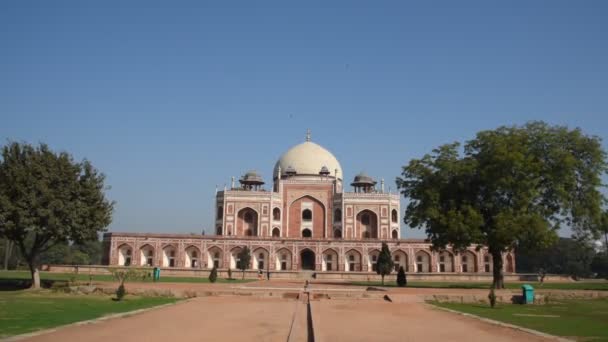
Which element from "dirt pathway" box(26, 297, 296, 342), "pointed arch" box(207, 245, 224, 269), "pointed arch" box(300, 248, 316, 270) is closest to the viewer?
"dirt pathway" box(26, 297, 296, 342)

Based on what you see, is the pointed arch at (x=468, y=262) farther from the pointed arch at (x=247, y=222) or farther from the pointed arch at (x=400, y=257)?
the pointed arch at (x=247, y=222)

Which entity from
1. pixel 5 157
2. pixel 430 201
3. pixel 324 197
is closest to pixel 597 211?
pixel 430 201

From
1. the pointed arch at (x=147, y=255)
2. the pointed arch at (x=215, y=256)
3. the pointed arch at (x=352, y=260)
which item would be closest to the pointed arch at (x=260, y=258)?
the pointed arch at (x=215, y=256)

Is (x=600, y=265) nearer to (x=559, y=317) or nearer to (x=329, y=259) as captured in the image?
(x=329, y=259)

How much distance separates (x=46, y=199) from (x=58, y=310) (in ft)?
31.3

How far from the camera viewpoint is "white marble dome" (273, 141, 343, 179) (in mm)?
54781

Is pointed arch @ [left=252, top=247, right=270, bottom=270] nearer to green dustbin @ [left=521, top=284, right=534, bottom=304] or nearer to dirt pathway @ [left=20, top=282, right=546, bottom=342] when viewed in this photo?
green dustbin @ [left=521, top=284, right=534, bottom=304]

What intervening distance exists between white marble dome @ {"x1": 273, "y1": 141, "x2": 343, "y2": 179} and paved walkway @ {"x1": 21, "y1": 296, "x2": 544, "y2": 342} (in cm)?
4017

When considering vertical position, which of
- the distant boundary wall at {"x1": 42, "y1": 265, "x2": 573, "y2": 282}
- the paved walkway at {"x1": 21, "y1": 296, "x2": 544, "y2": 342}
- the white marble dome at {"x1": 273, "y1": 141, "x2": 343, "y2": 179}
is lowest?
the distant boundary wall at {"x1": 42, "y1": 265, "x2": 573, "y2": 282}

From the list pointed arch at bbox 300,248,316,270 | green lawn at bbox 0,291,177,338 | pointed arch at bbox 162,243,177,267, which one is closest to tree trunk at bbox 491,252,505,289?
green lawn at bbox 0,291,177,338

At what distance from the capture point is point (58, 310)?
12.8 m

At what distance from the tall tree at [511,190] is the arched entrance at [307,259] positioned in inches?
911

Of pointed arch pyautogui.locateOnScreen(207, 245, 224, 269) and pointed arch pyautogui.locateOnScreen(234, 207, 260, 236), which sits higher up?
pointed arch pyautogui.locateOnScreen(234, 207, 260, 236)

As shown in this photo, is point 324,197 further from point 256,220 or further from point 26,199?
point 26,199
